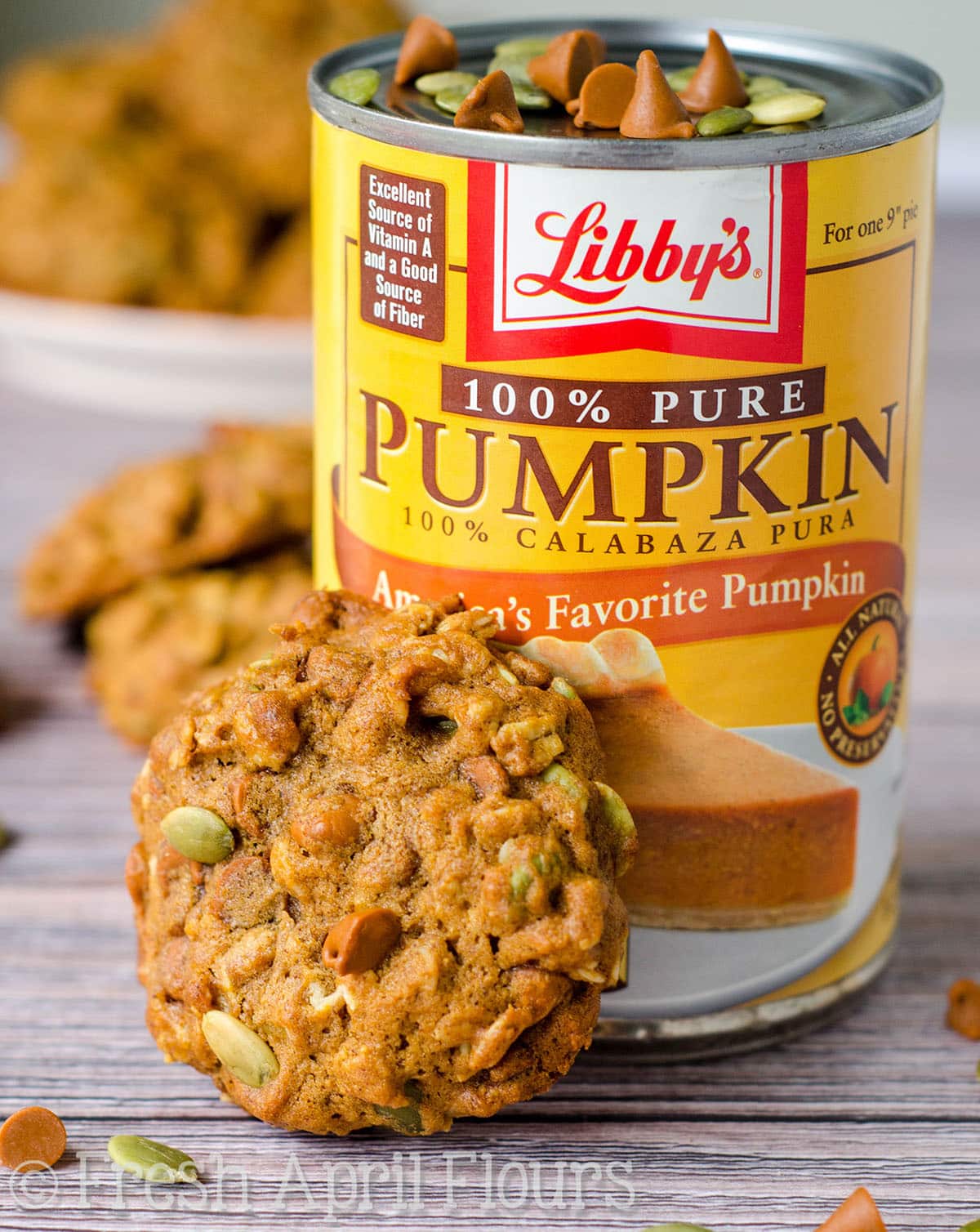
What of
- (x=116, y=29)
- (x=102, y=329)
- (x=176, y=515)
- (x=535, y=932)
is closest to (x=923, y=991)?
(x=535, y=932)

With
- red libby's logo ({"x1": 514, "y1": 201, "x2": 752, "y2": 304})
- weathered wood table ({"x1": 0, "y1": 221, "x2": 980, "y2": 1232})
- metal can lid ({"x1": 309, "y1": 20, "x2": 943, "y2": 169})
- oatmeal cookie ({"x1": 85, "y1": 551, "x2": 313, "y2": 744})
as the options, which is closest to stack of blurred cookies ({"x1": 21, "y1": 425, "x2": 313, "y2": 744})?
oatmeal cookie ({"x1": 85, "y1": 551, "x2": 313, "y2": 744})

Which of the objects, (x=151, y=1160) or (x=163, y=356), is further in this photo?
(x=163, y=356)

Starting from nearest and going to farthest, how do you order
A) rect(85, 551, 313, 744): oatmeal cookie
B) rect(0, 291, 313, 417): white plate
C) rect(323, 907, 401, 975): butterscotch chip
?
rect(323, 907, 401, 975): butterscotch chip
rect(85, 551, 313, 744): oatmeal cookie
rect(0, 291, 313, 417): white plate

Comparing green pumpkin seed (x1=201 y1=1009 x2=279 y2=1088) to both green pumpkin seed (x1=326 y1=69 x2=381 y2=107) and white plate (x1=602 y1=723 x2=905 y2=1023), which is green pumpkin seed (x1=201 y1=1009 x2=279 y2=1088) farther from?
green pumpkin seed (x1=326 y1=69 x2=381 y2=107)

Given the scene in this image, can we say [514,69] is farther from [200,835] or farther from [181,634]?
[181,634]

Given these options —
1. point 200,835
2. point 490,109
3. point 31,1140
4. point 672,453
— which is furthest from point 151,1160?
point 490,109

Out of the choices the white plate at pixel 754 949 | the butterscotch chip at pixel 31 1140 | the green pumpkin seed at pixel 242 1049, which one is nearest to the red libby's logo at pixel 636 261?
the white plate at pixel 754 949
